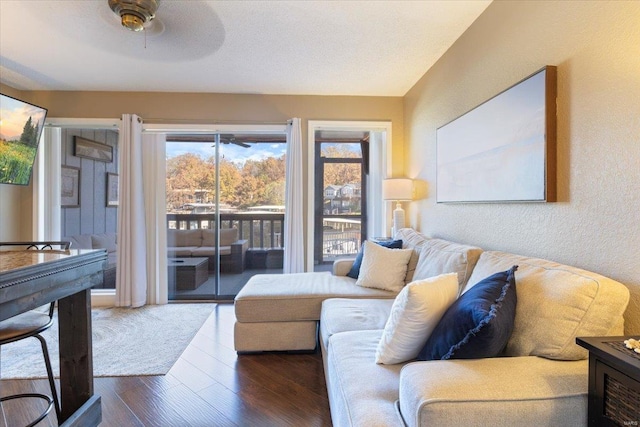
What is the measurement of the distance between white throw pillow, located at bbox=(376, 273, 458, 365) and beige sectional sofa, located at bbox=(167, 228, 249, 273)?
122 inches

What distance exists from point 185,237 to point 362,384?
134 inches

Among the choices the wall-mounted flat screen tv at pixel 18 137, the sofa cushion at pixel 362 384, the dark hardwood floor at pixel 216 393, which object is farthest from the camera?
the wall-mounted flat screen tv at pixel 18 137

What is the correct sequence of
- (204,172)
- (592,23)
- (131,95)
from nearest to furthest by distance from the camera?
(592,23) → (131,95) → (204,172)

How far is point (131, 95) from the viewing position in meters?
3.63

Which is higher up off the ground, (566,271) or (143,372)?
(566,271)

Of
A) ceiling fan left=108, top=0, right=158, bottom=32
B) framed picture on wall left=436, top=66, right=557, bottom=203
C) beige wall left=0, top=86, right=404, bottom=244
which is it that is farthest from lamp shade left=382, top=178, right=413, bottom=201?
ceiling fan left=108, top=0, right=158, bottom=32

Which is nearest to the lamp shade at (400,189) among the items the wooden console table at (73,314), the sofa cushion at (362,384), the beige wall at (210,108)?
the beige wall at (210,108)

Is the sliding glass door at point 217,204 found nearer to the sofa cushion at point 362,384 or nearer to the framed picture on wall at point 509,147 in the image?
the framed picture on wall at point 509,147

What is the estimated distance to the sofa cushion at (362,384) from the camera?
102 cm

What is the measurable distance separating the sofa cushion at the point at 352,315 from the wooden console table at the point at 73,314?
49.6 inches

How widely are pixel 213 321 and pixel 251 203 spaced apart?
1.51 meters

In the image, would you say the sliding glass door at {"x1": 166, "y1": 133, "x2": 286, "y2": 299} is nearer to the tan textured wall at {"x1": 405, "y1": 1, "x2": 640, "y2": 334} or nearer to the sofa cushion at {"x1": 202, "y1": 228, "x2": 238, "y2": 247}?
the sofa cushion at {"x1": 202, "y1": 228, "x2": 238, "y2": 247}

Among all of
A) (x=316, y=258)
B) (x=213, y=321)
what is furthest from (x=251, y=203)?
(x=213, y=321)

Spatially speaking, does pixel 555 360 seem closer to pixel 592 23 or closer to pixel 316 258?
pixel 592 23
